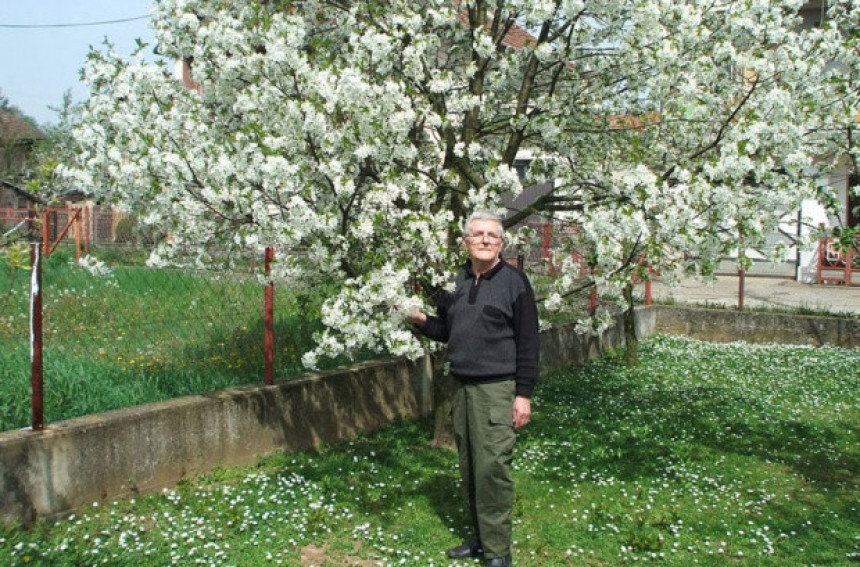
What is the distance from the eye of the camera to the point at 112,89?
21.1 feet

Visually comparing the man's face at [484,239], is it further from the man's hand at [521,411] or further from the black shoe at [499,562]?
the black shoe at [499,562]

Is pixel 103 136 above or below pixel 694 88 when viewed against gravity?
below

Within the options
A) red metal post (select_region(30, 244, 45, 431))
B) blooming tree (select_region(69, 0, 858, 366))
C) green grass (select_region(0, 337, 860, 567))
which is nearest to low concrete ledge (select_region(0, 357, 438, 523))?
green grass (select_region(0, 337, 860, 567))

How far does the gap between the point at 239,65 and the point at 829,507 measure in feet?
17.6

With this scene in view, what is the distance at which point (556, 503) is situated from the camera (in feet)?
20.1

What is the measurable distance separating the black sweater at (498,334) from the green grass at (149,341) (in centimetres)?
168

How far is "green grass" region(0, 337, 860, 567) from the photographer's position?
520cm

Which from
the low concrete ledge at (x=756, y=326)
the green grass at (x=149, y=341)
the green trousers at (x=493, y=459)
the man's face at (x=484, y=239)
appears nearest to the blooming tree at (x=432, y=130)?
the man's face at (x=484, y=239)

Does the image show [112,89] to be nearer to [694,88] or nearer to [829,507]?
[694,88]

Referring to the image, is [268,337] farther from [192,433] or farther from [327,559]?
[327,559]

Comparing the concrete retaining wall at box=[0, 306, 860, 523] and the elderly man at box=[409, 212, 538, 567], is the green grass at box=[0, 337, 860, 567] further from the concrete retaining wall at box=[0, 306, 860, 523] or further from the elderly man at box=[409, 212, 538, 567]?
the elderly man at box=[409, 212, 538, 567]

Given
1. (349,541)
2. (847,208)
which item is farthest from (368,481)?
(847,208)

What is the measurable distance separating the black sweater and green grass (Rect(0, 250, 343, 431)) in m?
1.68

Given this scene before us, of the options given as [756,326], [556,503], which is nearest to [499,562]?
[556,503]
